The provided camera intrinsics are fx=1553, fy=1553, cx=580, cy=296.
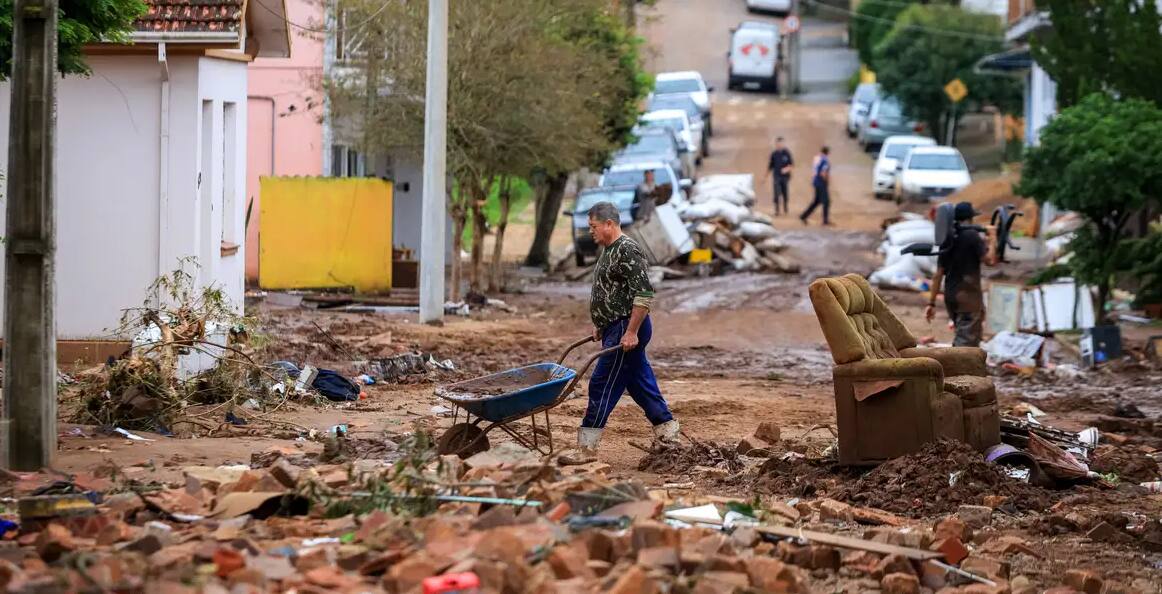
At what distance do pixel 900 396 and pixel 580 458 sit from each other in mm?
2259

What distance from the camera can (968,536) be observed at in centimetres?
858

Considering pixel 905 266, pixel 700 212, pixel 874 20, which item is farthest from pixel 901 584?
pixel 874 20

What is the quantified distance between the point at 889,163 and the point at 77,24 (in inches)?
1320

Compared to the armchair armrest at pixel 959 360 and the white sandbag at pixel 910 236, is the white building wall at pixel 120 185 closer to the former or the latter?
the armchair armrest at pixel 959 360

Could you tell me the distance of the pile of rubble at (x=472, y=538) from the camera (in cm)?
648

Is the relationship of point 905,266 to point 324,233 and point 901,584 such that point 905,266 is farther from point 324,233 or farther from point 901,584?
point 901,584

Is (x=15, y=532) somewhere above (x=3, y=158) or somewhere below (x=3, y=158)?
below

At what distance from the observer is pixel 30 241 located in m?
9.31

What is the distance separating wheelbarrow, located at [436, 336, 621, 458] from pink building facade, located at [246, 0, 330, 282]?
17.8m

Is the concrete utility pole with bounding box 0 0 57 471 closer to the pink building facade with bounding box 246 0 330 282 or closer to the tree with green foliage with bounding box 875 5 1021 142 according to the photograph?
the pink building facade with bounding box 246 0 330 282

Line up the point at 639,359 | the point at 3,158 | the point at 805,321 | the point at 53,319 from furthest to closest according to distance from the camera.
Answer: the point at 805,321 → the point at 3,158 → the point at 639,359 → the point at 53,319

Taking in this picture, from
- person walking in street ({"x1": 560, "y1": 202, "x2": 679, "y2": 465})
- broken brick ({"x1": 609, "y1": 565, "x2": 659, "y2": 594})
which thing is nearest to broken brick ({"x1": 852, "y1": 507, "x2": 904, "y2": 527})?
person walking in street ({"x1": 560, "y1": 202, "x2": 679, "y2": 465})

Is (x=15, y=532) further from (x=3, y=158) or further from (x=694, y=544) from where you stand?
(x=3, y=158)

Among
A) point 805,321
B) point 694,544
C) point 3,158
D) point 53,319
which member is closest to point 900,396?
point 694,544
